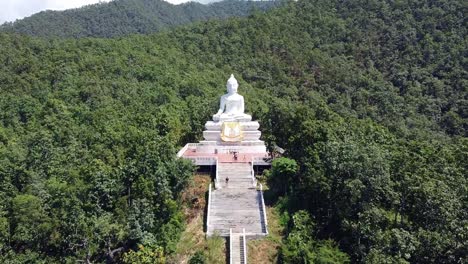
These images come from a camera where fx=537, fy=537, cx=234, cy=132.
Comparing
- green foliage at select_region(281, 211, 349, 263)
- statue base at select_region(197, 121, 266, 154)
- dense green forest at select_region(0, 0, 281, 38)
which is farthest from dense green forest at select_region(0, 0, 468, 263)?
dense green forest at select_region(0, 0, 281, 38)

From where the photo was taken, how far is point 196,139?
4156 centimetres

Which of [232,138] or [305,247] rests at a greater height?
[232,138]

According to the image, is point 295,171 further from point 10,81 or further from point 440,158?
point 10,81

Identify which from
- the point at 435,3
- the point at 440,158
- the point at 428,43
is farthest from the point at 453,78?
the point at 440,158

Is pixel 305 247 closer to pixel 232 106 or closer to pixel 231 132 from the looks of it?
pixel 231 132

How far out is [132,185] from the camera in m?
27.1

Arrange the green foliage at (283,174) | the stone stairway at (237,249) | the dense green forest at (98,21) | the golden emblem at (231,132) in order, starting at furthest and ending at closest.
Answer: the dense green forest at (98,21)
the golden emblem at (231,132)
the green foliage at (283,174)
the stone stairway at (237,249)

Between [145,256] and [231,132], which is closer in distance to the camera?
[145,256]

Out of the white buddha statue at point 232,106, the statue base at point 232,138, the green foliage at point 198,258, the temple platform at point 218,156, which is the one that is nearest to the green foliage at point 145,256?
the green foliage at point 198,258

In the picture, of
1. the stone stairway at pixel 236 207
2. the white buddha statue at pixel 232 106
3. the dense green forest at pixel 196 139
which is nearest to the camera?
the dense green forest at pixel 196 139

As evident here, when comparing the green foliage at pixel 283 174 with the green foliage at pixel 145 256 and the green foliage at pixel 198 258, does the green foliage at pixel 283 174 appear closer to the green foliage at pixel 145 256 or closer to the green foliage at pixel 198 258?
the green foliage at pixel 198 258

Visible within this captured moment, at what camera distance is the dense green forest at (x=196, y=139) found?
24.0 metres

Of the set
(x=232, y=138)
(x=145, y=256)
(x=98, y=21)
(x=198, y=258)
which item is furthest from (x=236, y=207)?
(x=98, y=21)

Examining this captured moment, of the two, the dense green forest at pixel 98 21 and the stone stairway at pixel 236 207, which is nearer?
the stone stairway at pixel 236 207
